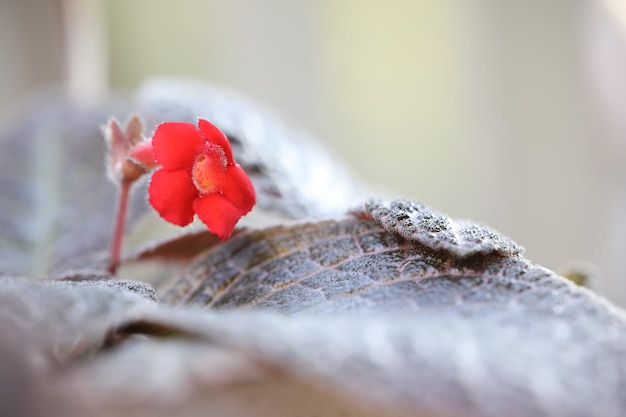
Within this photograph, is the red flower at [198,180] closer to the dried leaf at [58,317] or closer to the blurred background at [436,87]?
the dried leaf at [58,317]

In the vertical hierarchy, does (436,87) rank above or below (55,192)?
above

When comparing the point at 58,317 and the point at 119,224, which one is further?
the point at 119,224

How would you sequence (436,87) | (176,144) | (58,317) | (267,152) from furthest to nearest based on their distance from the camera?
1. (436,87)
2. (267,152)
3. (176,144)
4. (58,317)

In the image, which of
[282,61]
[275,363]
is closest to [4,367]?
[275,363]

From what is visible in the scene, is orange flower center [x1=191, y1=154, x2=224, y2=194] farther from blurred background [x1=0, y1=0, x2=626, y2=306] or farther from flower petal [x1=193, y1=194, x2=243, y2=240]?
blurred background [x1=0, y1=0, x2=626, y2=306]

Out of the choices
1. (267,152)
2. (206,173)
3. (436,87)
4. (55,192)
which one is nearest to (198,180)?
(206,173)

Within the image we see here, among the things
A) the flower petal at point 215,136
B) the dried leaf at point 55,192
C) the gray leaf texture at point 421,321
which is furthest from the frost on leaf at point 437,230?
the dried leaf at point 55,192

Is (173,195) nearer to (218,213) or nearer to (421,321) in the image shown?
(218,213)
